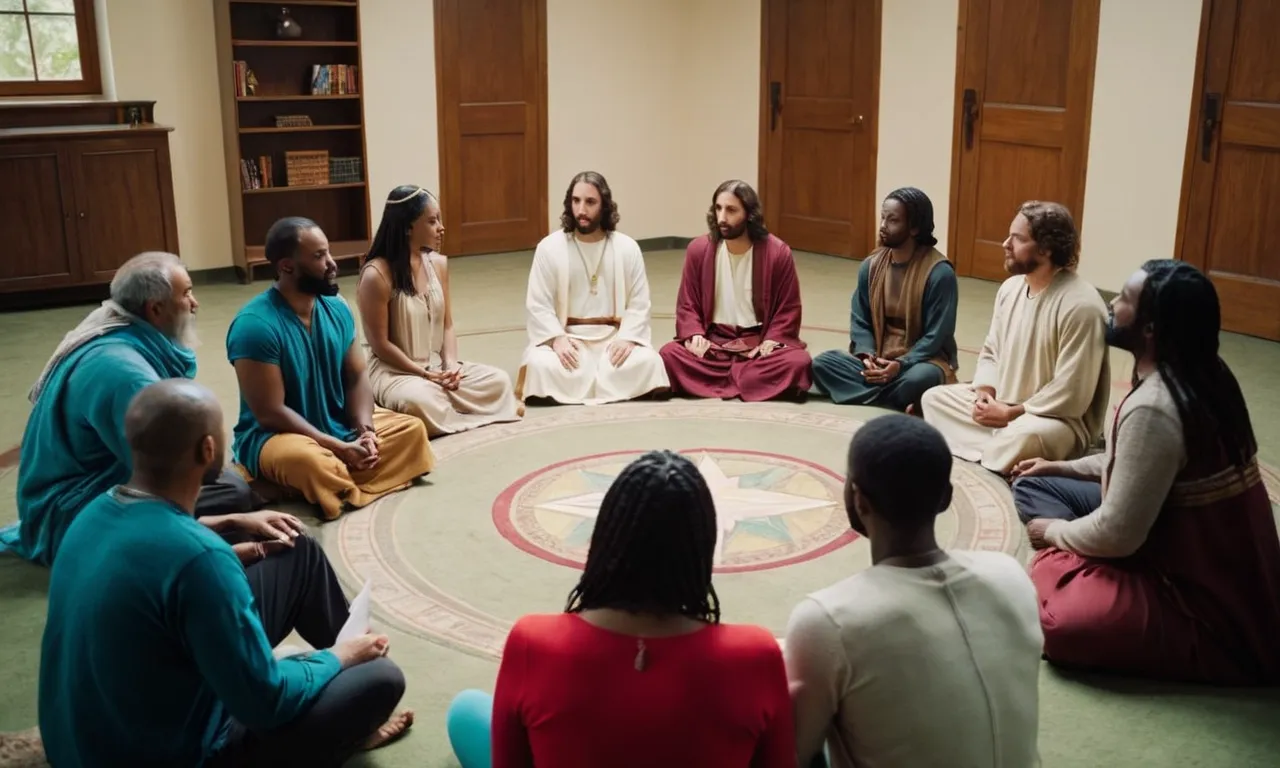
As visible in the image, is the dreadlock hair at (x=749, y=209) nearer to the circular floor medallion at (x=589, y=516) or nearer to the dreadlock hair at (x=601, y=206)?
the dreadlock hair at (x=601, y=206)

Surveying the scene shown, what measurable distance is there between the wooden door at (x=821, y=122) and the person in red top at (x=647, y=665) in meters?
7.37

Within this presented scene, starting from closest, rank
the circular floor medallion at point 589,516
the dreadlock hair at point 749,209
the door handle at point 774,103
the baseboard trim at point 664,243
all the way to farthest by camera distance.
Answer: the circular floor medallion at point 589,516, the dreadlock hair at point 749,209, the door handle at point 774,103, the baseboard trim at point 664,243

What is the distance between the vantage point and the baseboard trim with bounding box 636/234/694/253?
10125 millimetres

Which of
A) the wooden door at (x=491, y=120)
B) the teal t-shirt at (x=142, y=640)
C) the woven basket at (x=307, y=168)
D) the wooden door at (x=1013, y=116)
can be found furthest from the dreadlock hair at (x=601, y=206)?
the teal t-shirt at (x=142, y=640)

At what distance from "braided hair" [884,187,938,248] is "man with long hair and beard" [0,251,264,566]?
2987 millimetres

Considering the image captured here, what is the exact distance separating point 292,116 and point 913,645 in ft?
24.0

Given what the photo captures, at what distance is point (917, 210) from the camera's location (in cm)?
552

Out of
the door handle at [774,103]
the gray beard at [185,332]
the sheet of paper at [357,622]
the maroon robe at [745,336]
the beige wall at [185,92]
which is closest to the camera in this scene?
the sheet of paper at [357,622]

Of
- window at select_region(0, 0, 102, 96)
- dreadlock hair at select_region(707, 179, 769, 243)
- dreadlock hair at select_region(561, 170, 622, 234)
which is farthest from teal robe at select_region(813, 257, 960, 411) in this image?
window at select_region(0, 0, 102, 96)

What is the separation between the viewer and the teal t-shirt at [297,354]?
4.30m

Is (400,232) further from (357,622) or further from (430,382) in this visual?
(357,622)

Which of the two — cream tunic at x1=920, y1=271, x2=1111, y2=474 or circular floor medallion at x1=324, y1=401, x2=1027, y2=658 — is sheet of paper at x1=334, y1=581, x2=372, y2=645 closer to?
circular floor medallion at x1=324, y1=401, x2=1027, y2=658

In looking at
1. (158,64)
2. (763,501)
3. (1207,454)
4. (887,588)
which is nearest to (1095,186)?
(763,501)

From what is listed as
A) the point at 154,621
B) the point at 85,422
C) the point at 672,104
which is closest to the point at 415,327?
the point at 85,422
